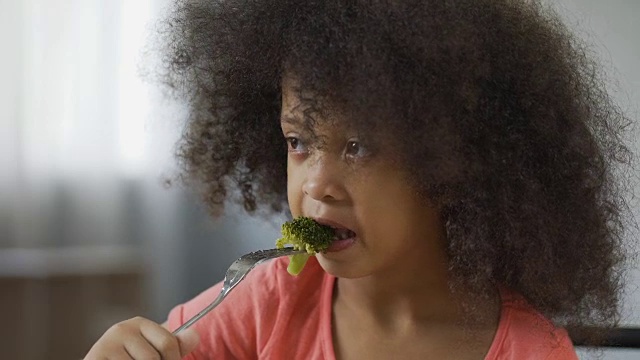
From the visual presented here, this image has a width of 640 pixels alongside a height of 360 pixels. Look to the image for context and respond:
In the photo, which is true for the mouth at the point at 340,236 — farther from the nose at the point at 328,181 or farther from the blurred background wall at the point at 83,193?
the blurred background wall at the point at 83,193

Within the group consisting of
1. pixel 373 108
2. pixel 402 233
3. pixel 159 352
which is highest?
pixel 373 108

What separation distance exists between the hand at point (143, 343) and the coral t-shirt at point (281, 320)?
0.31 ft

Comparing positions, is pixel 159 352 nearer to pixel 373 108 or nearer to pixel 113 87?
pixel 373 108

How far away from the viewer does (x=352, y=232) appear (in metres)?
0.76

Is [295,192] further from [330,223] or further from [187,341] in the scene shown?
[187,341]

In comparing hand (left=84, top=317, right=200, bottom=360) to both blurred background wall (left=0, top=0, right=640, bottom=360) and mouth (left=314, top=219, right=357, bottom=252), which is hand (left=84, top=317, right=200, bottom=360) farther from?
blurred background wall (left=0, top=0, right=640, bottom=360)

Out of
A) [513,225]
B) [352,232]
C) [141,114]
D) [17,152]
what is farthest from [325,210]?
[17,152]

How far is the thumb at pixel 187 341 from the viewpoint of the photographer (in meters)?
0.81

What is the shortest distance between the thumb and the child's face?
5.5 inches

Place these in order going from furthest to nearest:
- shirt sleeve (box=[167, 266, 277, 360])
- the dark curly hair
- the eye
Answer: shirt sleeve (box=[167, 266, 277, 360])
the eye
the dark curly hair

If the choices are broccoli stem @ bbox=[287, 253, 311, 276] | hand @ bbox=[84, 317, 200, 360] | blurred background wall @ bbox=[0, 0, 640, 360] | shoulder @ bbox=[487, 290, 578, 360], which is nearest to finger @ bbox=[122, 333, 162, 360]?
hand @ bbox=[84, 317, 200, 360]

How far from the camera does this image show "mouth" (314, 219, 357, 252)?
0.75 m

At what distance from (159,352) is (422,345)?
0.24 meters

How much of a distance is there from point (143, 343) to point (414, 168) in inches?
11.7
